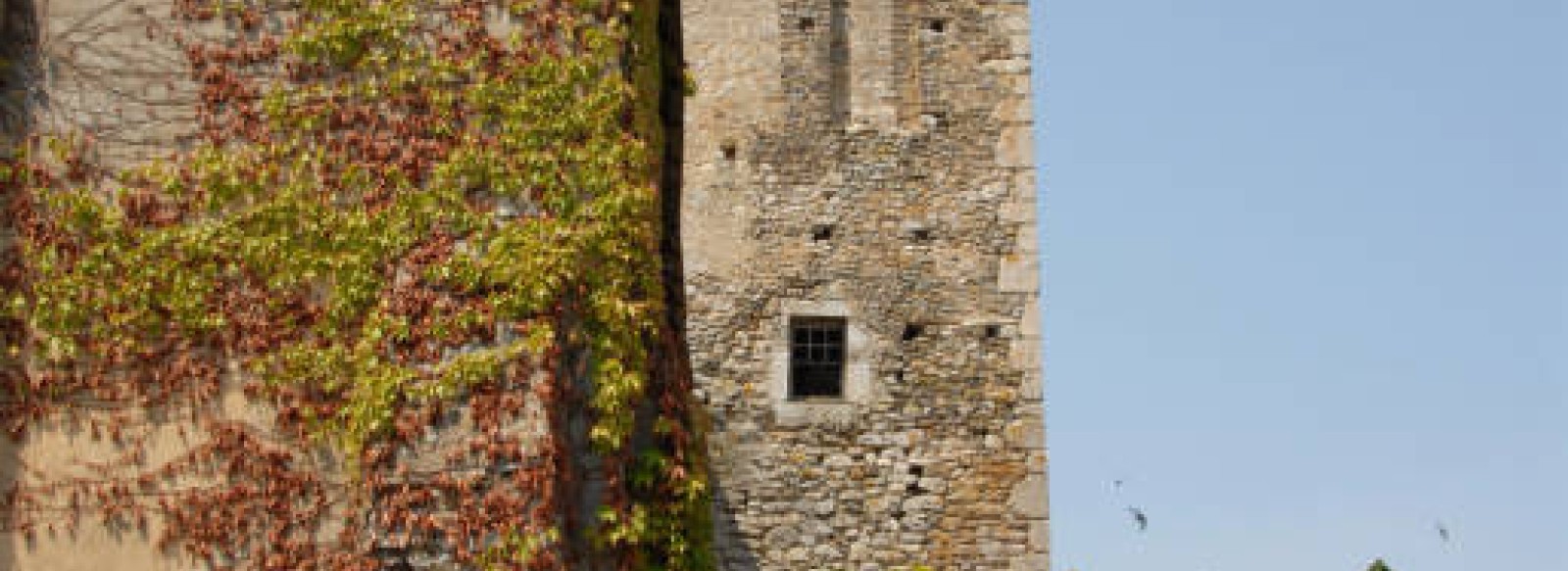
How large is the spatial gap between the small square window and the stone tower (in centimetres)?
2

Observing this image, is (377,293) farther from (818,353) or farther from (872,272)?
(872,272)

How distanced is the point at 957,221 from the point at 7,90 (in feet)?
25.9

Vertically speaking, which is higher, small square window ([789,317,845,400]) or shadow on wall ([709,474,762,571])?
small square window ([789,317,845,400])

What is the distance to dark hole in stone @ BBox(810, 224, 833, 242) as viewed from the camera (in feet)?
40.2

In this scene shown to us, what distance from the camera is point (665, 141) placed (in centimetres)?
606

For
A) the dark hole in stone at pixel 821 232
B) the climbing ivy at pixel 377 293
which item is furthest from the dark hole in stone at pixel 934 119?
the climbing ivy at pixel 377 293

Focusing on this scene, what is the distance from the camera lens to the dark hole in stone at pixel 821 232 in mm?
12266

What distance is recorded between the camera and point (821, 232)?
40.3ft

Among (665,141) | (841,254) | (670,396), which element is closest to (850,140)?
(841,254)

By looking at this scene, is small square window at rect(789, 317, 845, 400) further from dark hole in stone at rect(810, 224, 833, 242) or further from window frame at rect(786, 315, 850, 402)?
dark hole in stone at rect(810, 224, 833, 242)

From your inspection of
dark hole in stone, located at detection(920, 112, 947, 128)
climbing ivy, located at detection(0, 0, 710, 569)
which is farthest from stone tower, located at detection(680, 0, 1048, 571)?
climbing ivy, located at detection(0, 0, 710, 569)

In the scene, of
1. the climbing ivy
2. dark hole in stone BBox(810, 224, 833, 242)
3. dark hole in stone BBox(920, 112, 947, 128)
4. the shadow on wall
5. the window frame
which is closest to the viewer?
the climbing ivy

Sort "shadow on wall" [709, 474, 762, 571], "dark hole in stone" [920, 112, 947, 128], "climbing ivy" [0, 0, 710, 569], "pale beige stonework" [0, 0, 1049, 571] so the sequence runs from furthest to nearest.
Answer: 1. "dark hole in stone" [920, 112, 947, 128]
2. "pale beige stonework" [0, 0, 1049, 571]
3. "shadow on wall" [709, 474, 762, 571]
4. "climbing ivy" [0, 0, 710, 569]

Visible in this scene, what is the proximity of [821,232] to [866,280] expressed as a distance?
0.53 meters
